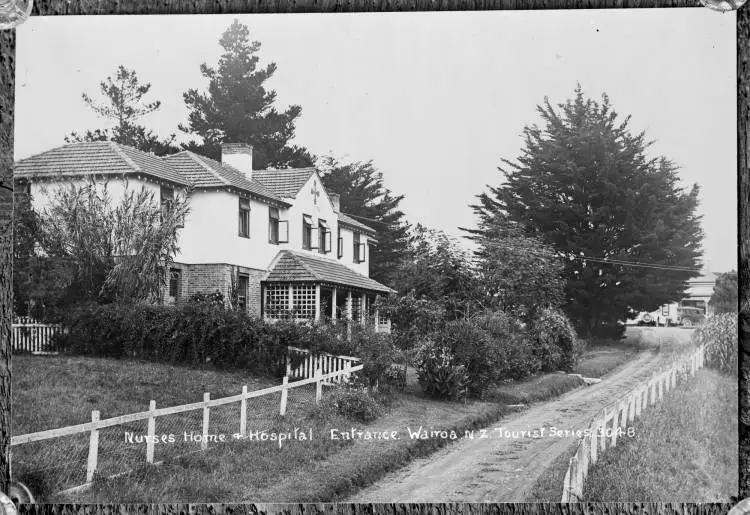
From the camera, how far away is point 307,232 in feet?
15.7

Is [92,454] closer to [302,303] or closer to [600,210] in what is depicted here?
[302,303]

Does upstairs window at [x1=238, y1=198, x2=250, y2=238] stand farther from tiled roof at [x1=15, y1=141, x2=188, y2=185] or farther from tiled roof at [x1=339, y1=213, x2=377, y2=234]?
tiled roof at [x1=339, y1=213, x2=377, y2=234]

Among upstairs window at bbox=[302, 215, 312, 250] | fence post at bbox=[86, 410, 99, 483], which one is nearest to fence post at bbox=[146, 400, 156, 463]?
fence post at bbox=[86, 410, 99, 483]

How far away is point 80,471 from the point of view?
4.19 meters

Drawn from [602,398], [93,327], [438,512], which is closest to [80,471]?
[93,327]

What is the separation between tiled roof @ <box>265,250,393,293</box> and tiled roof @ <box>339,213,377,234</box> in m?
0.23

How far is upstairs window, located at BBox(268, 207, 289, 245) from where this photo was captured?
471 cm

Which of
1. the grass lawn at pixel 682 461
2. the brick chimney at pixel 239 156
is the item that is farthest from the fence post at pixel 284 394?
the grass lawn at pixel 682 461

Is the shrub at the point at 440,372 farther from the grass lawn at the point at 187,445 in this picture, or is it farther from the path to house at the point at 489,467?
the path to house at the point at 489,467

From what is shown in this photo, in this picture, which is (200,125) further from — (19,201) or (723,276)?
(723,276)

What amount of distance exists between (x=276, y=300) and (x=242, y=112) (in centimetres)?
106

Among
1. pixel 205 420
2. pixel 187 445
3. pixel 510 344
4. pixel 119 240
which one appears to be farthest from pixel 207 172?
pixel 510 344

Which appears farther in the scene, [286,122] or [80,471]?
[286,122]

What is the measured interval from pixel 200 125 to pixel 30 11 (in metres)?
1.01
